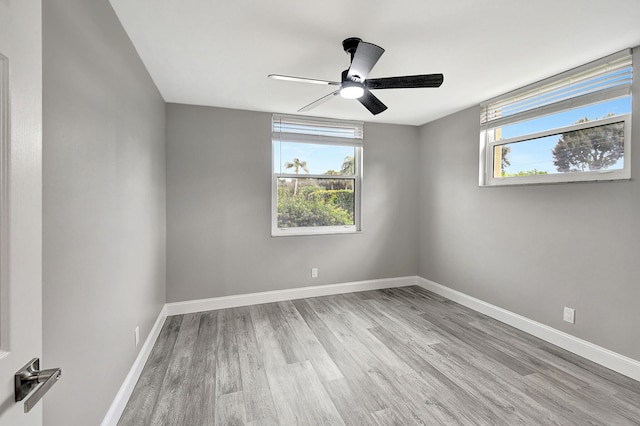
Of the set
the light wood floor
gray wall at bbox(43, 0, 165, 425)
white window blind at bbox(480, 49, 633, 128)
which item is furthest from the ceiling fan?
the light wood floor

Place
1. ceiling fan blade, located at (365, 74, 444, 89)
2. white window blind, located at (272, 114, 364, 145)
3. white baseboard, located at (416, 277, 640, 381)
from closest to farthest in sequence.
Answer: ceiling fan blade, located at (365, 74, 444, 89) → white baseboard, located at (416, 277, 640, 381) → white window blind, located at (272, 114, 364, 145)

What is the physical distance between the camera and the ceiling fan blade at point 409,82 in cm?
192

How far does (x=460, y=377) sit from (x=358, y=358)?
79cm

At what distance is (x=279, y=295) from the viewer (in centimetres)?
380

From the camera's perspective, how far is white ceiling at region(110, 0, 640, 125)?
1728 mm

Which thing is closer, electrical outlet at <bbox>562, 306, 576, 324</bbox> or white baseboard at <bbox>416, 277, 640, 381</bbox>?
white baseboard at <bbox>416, 277, 640, 381</bbox>

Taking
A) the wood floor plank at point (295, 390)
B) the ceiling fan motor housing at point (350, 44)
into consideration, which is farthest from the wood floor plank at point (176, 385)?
the ceiling fan motor housing at point (350, 44)

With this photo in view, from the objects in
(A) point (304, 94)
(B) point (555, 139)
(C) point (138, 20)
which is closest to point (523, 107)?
(B) point (555, 139)

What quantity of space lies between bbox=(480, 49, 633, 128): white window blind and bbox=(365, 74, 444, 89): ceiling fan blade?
1.51 metres

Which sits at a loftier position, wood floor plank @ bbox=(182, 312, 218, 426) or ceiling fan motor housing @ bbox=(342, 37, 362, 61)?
ceiling fan motor housing @ bbox=(342, 37, 362, 61)

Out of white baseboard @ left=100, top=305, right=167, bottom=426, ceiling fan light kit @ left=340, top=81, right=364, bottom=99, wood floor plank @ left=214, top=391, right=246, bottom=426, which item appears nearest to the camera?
white baseboard @ left=100, top=305, right=167, bottom=426

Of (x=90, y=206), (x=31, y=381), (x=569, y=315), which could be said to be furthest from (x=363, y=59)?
(x=569, y=315)

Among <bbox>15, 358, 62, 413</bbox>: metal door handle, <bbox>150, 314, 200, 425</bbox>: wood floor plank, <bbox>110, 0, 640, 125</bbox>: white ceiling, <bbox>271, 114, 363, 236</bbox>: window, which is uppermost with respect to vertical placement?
<bbox>110, 0, 640, 125</bbox>: white ceiling

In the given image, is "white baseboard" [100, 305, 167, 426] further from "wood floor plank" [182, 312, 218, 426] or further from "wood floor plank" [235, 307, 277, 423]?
"wood floor plank" [235, 307, 277, 423]
